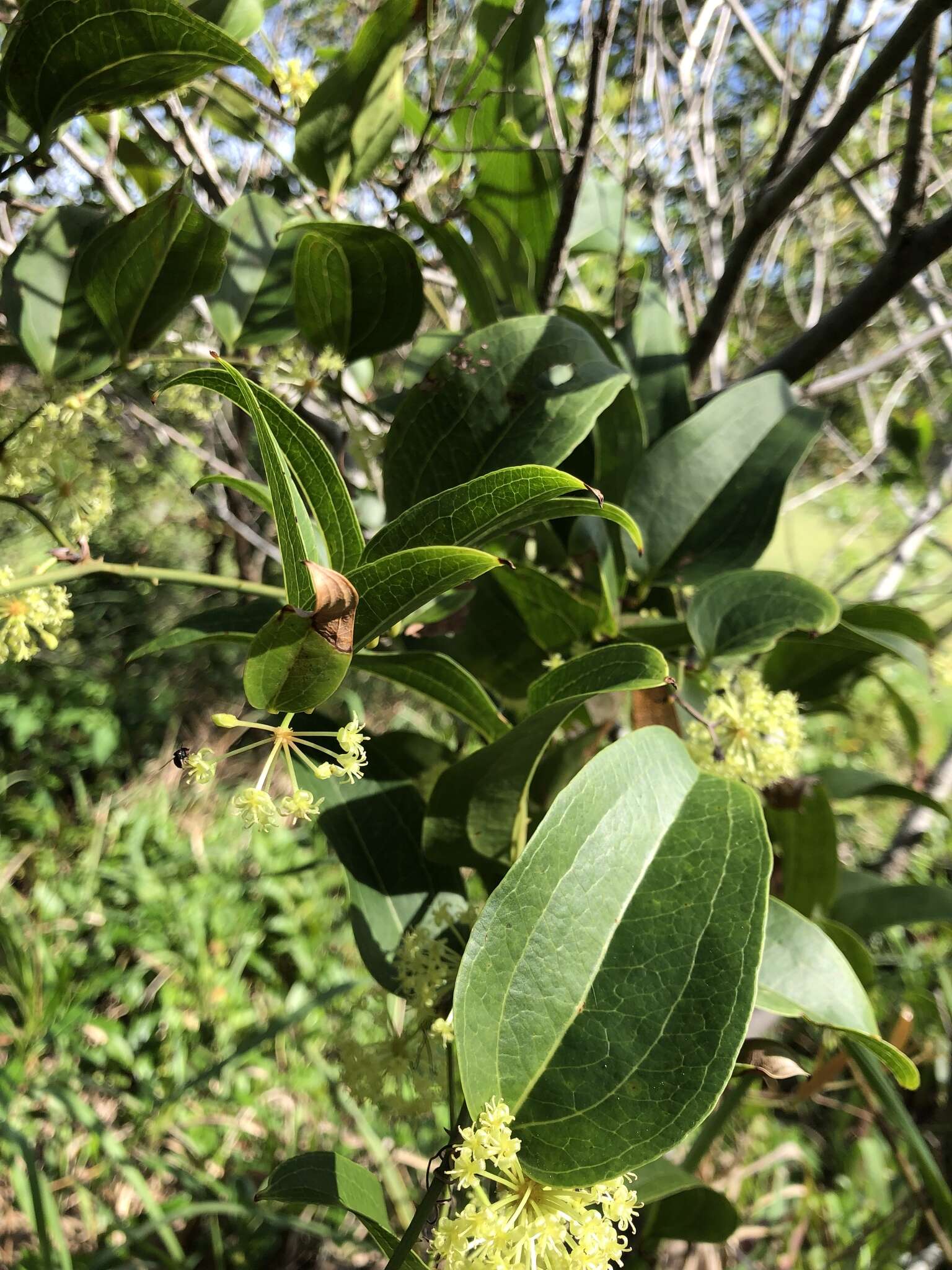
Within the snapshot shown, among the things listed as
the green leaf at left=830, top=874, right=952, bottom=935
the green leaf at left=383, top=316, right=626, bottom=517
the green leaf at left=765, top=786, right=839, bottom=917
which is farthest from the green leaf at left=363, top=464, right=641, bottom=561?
the green leaf at left=830, top=874, right=952, bottom=935

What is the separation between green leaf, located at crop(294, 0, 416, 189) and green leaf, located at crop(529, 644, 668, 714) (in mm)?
523

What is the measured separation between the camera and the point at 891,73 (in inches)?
23.3

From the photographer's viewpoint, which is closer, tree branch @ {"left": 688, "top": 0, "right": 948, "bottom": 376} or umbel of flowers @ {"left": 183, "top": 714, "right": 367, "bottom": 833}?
umbel of flowers @ {"left": 183, "top": 714, "right": 367, "bottom": 833}

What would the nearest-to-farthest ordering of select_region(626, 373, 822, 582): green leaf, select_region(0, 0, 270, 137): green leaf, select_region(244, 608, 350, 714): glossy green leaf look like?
select_region(244, 608, 350, 714): glossy green leaf, select_region(0, 0, 270, 137): green leaf, select_region(626, 373, 822, 582): green leaf

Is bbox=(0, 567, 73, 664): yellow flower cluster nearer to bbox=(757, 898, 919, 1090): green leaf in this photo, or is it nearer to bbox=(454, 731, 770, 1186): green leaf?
bbox=(454, 731, 770, 1186): green leaf

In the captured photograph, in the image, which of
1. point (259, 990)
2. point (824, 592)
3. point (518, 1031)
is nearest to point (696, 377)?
point (824, 592)

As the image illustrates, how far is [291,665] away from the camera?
34 centimetres

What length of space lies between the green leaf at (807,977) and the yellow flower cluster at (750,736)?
3.6 inches

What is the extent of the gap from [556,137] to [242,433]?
2.34 feet

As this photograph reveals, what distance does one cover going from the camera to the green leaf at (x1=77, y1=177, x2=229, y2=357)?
52 centimetres

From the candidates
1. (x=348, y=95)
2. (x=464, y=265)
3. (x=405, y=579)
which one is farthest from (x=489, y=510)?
(x=348, y=95)

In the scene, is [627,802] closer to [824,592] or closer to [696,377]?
[824,592]

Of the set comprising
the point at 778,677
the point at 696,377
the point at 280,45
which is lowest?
the point at 778,677

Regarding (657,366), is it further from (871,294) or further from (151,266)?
(151,266)
